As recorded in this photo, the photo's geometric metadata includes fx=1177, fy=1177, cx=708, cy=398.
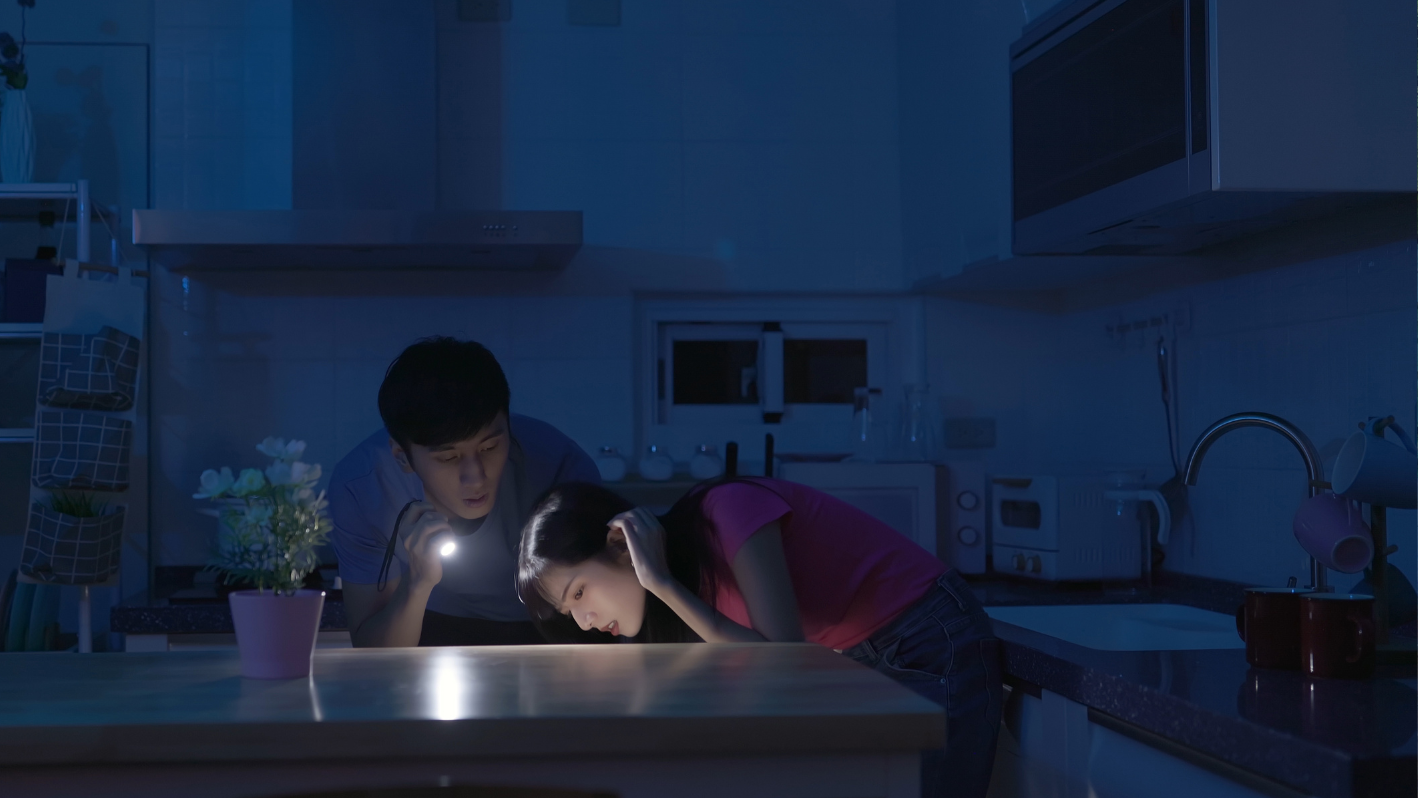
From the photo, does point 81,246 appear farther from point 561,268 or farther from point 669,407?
point 669,407

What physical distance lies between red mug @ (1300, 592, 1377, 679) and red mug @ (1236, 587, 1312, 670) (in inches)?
1.7

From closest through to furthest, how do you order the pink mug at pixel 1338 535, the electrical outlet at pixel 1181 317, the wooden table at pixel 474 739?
the wooden table at pixel 474 739, the pink mug at pixel 1338 535, the electrical outlet at pixel 1181 317

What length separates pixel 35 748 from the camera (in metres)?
0.97

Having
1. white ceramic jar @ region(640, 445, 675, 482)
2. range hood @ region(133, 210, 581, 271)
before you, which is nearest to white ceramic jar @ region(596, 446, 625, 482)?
white ceramic jar @ region(640, 445, 675, 482)

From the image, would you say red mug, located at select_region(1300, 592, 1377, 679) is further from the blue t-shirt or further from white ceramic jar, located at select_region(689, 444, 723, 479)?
white ceramic jar, located at select_region(689, 444, 723, 479)

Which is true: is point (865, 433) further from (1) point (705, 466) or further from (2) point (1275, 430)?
(2) point (1275, 430)

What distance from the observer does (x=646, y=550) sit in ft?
4.78

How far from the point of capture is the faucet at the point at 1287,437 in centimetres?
171

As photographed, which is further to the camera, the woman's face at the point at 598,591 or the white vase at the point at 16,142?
the white vase at the point at 16,142

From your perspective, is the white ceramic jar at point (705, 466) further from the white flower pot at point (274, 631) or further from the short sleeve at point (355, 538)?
the white flower pot at point (274, 631)

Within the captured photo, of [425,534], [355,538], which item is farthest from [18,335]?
[425,534]

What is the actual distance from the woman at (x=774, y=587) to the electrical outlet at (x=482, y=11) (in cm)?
195

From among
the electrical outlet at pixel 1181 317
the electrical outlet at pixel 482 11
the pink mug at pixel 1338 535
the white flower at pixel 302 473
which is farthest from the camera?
the electrical outlet at pixel 482 11

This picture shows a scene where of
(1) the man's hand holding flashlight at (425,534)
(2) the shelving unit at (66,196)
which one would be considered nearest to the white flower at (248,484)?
(1) the man's hand holding flashlight at (425,534)
